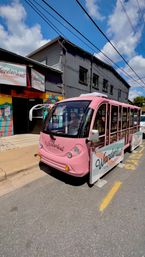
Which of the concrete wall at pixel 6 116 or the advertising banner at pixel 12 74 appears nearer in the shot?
the advertising banner at pixel 12 74

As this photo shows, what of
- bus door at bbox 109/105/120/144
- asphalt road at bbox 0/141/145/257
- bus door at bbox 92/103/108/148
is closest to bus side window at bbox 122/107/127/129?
bus door at bbox 109/105/120/144

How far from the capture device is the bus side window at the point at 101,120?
3.61 metres

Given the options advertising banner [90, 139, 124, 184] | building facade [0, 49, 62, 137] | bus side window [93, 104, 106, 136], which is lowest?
advertising banner [90, 139, 124, 184]

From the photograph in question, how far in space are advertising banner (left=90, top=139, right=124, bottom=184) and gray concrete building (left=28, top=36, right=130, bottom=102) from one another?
6.96m

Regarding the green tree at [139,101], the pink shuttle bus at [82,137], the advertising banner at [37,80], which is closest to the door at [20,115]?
the advertising banner at [37,80]

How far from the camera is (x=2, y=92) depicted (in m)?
7.61

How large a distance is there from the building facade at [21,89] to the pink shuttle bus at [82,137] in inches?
181

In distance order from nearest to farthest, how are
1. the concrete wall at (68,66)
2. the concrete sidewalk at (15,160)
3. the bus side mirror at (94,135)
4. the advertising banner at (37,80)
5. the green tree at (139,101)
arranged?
the bus side mirror at (94,135), the concrete sidewalk at (15,160), the advertising banner at (37,80), the concrete wall at (68,66), the green tree at (139,101)

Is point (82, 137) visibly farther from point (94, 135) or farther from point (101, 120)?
point (101, 120)

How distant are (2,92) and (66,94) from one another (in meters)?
4.85

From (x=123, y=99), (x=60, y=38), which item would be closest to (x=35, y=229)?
(x=60, y=38)

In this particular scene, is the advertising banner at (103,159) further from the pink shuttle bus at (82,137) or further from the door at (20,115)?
the door at (20,115)

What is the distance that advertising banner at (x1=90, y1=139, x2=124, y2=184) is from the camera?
3424 mm

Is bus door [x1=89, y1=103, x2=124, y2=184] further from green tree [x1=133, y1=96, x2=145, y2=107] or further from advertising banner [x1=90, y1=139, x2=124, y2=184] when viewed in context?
green tree [x1=133, y1=96, x2=145, y2=107]
